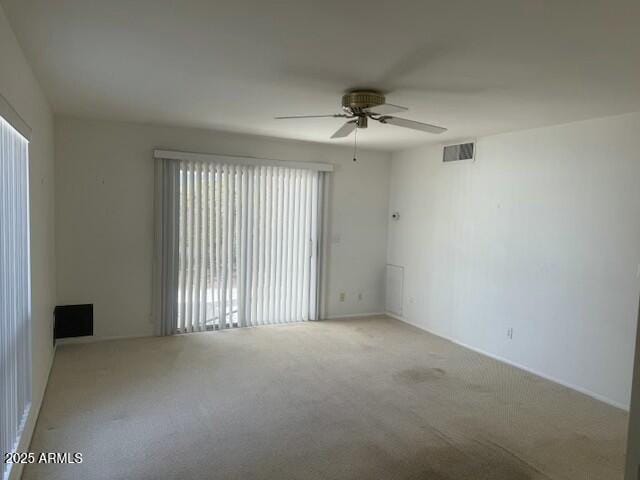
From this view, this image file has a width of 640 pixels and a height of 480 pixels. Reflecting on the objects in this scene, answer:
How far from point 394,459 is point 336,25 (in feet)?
8.36

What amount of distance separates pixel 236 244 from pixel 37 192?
8.25ft

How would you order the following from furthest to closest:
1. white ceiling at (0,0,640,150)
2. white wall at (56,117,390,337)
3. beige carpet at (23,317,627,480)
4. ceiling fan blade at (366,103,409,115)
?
white wall at (56,117,390,337), ceiling fan blade at (366,103,409,115), beige carpet at (23,317,627,480), white ceiling at (0,0,640,150)

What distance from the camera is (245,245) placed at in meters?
5.55

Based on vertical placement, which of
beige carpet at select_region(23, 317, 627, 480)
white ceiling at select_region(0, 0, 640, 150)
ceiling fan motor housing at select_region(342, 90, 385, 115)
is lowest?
beige carpet at select_region(23, 317, 627, 480)

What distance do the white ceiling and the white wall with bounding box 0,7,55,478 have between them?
0.53 feet

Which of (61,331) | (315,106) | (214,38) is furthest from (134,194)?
(214,38)

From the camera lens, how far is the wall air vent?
5.13 metres

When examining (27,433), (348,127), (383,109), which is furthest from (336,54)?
(27,433)

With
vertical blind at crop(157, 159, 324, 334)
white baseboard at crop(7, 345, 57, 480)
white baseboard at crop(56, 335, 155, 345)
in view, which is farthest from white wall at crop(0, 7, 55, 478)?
vertical blind at crop(157, 159, 324, 334)

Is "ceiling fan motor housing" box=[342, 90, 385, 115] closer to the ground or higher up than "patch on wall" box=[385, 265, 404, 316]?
higher up

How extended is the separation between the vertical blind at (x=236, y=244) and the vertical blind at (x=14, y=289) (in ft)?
7.61

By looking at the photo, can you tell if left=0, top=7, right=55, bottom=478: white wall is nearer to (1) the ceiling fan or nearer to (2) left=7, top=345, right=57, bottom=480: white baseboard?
(2) left=7, top=345, right=57, bottom=480: white baseboard

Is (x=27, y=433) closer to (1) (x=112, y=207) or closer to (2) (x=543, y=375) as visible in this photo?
(1) (x=112, y=207)

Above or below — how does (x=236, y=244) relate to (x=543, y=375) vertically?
above
